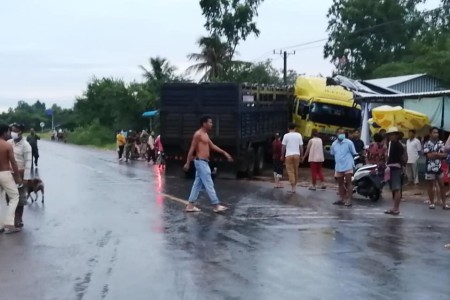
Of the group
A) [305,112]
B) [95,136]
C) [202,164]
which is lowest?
[95,136]

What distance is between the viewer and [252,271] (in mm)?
8133

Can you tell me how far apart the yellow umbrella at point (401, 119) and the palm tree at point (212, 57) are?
2757 centimetres

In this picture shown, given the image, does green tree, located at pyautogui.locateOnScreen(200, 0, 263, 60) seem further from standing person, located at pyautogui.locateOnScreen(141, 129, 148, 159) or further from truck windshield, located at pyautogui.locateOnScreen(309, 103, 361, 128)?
truck windshield, located at pyautogui.locateOnScreen(309, 103, 361, 128)

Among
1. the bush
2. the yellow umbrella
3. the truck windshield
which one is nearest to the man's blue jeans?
the yellow umbrella

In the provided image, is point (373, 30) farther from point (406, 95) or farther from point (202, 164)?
point (202, 164)

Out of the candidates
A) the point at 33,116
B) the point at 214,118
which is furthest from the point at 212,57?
the point at 33,116

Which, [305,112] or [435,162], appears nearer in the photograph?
[435,162]

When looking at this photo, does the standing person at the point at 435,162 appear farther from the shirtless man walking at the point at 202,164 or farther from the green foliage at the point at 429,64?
the green foliage at the point at 429,64

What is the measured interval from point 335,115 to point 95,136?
4369 cm

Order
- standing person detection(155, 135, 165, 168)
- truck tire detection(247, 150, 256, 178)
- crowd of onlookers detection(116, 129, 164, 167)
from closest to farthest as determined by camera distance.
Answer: truck tire detection(247, 150, 256, 178)
standing person detection(155, 135, 165, 168)
crowd of onlookers detection(116, 129, 164, 167)

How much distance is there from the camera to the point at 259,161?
2477 cm

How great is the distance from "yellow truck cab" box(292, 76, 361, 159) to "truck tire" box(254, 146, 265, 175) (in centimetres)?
287

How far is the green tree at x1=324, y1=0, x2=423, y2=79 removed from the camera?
5119cm

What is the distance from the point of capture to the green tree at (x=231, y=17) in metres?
44.6
